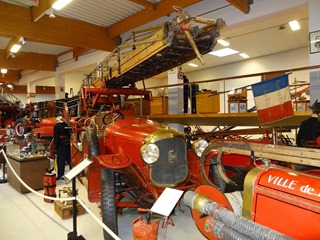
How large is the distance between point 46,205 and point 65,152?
190 cm

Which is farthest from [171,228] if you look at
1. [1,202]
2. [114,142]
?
A: [1,202]

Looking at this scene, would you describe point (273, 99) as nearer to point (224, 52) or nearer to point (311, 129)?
point (311, 129)

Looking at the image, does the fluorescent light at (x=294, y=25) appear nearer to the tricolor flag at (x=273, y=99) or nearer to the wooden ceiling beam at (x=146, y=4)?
the wooden ceiling beam at (x=146, y=4)

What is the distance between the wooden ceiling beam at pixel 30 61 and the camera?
39.6ft

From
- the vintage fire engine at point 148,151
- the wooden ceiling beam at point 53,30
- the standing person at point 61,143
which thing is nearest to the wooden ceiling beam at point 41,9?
the wooden ceiling beam at point 53,30

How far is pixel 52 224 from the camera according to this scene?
3.50 meters

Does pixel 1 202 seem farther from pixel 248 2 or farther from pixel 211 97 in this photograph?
pixel 248 2

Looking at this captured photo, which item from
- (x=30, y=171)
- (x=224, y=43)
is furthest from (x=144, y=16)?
(x=30, y=171)

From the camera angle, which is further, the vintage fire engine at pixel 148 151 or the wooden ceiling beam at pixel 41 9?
the wooden ceiling beam at pixel 41 9

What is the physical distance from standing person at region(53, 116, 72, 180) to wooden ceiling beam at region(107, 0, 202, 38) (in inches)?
152

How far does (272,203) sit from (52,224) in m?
2.98

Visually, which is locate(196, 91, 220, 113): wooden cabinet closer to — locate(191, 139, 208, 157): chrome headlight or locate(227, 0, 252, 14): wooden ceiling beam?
locate(227, 0, 252, 14): wooden ceiling beam

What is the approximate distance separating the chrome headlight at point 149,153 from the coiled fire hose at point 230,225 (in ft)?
3.55

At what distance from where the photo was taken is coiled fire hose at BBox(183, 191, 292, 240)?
1482 mm
